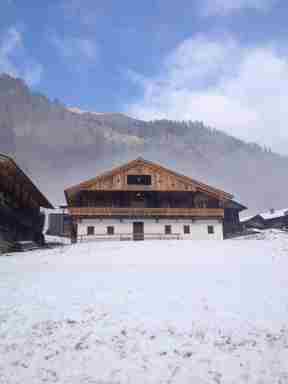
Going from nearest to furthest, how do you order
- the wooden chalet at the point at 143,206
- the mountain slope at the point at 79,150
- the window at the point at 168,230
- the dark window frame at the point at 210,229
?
the wooden chalet at the point at 143,206 < the window at the point at 168,230 < the dark window frame at the point at 210,229 < the mountain slope at the point at 79,150

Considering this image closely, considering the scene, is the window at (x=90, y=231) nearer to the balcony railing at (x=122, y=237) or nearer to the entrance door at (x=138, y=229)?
the balcony railing at (x=122, y=237)

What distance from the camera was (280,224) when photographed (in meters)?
59.5

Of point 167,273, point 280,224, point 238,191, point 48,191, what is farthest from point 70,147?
point 167,273

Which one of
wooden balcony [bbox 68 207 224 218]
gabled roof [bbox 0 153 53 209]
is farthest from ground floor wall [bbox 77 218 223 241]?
gabled roof [bbox 0 153 53 209]

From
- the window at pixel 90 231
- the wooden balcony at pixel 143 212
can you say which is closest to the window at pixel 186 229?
the wooden balcony at pixel 143 212

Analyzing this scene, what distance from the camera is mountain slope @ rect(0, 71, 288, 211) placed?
6478 inches

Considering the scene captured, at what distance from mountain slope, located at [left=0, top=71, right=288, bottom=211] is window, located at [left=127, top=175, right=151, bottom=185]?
118 meters

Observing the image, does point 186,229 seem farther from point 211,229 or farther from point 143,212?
point 143,212

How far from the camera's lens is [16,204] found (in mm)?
29984

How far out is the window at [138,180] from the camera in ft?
123

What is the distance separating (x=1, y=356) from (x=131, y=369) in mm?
2770

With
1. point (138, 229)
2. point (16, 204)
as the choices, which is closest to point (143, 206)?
point (138, 229)

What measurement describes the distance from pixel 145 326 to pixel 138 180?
1212 inches

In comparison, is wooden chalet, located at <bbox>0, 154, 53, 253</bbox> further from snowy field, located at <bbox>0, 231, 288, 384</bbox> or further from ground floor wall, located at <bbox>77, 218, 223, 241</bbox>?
snowy field, located at <bbox>0, 231, 288, 384</bbox>
